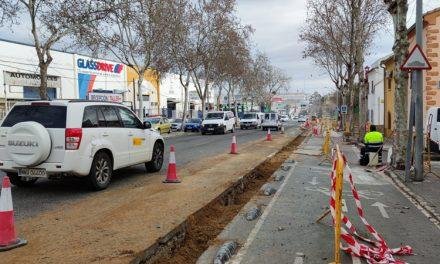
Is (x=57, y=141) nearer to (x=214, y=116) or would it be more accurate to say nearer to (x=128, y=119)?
(x=128, y=119)

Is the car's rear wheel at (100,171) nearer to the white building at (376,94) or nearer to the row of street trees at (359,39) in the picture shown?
the row of street trees at (359,39)

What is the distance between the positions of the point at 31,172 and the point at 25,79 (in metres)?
31.6

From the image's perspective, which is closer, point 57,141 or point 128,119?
point 57,141

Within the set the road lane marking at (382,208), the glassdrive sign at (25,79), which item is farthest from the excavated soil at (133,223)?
the glassdrive sign at (25,79)

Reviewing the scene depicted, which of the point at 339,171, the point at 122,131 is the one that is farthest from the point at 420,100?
the point at 339,171

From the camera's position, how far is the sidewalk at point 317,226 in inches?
246

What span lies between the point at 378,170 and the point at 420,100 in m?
3.76

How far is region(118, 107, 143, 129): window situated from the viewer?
458 inches

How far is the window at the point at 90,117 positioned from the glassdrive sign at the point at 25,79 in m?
29.3

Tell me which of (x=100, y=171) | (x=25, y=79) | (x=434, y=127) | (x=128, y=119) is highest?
(x=25, y=79)

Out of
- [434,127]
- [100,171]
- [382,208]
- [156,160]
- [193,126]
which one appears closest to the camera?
[382,208]

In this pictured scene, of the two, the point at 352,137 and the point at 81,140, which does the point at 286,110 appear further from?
the point at 81,140

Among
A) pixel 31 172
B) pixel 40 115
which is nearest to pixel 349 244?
pixel 31 172

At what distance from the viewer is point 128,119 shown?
1188 centimetres
